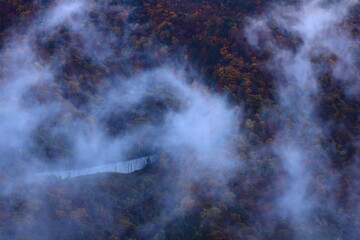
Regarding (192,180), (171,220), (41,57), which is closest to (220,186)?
(192,180)

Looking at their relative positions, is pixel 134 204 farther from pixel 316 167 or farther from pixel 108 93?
pixel 316 167

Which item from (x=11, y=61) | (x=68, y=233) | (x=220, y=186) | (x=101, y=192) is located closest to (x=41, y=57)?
(x=11, y=61)

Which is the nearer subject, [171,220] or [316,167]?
[171,220]

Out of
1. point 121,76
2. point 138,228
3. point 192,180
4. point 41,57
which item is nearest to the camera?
point 138,228

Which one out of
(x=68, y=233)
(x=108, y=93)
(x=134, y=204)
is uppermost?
(x=108, y=93)

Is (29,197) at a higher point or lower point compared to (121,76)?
lower

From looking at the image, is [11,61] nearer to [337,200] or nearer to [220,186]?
[220,186]

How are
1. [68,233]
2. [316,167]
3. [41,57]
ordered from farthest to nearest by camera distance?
[41,57]
[316,167]
[68,233]
